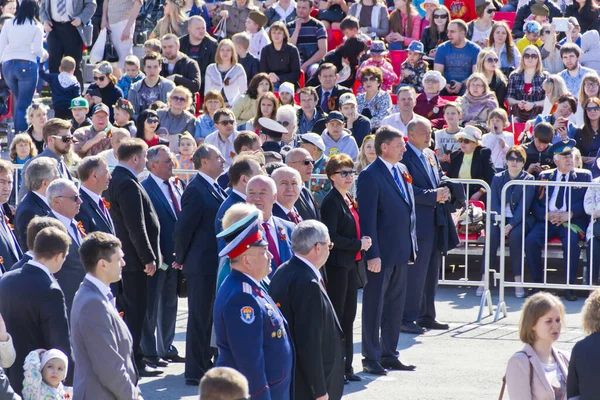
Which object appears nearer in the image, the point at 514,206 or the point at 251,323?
the point at 251,323

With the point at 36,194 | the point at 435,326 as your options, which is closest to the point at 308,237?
the point at 36,194

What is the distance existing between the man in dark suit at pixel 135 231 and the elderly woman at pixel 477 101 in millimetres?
6190

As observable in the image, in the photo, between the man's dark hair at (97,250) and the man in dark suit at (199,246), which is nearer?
the man's dark hair at (97,250)

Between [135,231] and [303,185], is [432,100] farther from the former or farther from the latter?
[135,231]

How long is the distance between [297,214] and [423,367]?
6.63 ft

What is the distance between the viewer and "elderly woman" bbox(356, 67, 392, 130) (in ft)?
47.6

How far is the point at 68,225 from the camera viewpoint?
7.56 m

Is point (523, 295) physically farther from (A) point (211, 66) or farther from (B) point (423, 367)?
(A) point (211, 66)

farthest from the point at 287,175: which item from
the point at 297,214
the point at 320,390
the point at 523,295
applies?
the point at 523,295

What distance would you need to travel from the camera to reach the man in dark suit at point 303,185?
8.70 metres

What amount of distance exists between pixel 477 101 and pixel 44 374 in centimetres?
941

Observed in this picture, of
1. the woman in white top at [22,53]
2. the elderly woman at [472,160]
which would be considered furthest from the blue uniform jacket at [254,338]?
the woman in white top at [22,53]

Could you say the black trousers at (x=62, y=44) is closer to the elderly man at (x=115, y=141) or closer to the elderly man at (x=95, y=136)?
the elderly man at (x=95, y=136)

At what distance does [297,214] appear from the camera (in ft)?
26.9
